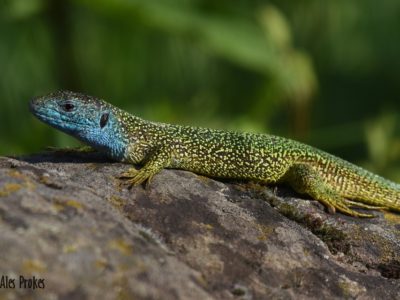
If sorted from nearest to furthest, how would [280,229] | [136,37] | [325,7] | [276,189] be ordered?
1. [280,229]
2. [276,189]
3. [136,37]
4. [325,7]

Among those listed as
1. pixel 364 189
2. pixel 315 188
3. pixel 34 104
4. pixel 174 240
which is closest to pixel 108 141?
pixel 34 104

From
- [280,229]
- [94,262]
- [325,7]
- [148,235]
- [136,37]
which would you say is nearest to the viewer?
[94,262]

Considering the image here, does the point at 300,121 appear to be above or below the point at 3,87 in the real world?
above

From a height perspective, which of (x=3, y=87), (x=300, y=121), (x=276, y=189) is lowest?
(x=3, y=87)

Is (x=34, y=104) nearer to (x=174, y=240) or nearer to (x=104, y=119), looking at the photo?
(x=104, y=119)

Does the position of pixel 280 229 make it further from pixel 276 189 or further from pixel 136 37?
pixel 136 37

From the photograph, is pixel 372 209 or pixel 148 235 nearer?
pixel 148 235

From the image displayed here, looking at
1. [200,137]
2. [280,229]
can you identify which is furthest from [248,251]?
[200,137]
